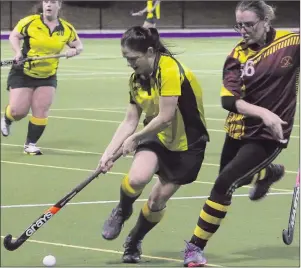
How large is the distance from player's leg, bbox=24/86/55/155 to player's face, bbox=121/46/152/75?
17.7ft

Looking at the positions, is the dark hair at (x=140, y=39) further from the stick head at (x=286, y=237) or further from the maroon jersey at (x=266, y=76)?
the stick head at (x=286, y=237)

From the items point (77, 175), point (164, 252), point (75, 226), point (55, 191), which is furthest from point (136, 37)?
point (77, 175)

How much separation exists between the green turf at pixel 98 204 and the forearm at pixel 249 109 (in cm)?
84

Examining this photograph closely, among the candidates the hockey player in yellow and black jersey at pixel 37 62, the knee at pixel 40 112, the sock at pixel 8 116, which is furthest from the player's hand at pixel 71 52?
the sock at pixel 8 116

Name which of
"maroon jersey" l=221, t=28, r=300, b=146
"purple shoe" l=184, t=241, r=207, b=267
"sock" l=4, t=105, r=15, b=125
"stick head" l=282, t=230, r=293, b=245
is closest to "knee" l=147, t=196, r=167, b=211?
"purple shoe" l=184, t=241, r=207, b=267

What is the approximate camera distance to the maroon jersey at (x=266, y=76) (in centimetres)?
692

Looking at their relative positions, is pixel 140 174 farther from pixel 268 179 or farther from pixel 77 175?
pixel 77 175

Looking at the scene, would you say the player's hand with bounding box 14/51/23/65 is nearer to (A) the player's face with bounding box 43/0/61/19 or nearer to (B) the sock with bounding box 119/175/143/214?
(A) the player's face with bounding box 43/0/61/19

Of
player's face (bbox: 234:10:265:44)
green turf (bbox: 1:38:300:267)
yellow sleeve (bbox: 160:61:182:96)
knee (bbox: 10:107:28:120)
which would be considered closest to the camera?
yellow sleeve (bbox: 160:61:182:96)

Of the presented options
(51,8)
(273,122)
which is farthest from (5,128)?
(273,122)

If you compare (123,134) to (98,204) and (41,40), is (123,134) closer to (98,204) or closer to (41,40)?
(98,204)

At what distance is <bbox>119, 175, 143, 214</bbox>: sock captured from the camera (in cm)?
691

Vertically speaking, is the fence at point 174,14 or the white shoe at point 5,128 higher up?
the white shoe at point 5,128

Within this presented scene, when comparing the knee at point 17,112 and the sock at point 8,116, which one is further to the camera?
the sock at point 8,116
